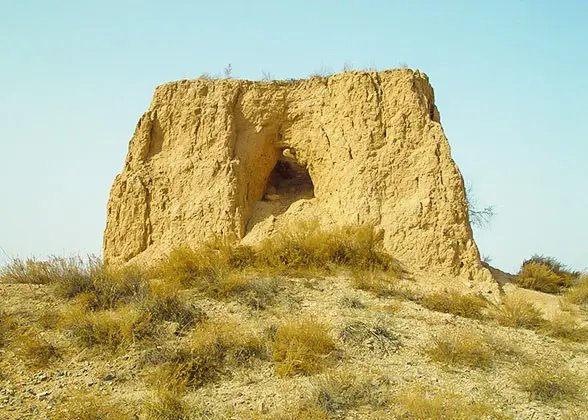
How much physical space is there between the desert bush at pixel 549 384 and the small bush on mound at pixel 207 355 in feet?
10.1

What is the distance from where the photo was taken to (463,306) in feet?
27.9

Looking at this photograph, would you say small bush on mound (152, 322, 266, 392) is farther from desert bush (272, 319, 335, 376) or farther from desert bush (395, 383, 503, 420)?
desert bush (395, 383, 503, 420)

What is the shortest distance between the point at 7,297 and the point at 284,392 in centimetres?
490

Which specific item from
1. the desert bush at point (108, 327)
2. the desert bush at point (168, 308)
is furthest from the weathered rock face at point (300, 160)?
the desert bush at point (108, 327)

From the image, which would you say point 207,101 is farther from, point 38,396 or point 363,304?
point 38,396

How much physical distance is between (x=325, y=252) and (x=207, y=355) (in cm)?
348

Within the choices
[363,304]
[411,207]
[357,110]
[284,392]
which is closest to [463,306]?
[363,304]

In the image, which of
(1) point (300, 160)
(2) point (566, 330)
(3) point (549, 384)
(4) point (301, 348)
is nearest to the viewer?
(3) point (549, 384)

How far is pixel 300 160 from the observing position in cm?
1188

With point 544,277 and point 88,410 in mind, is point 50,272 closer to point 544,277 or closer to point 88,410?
point 88,410

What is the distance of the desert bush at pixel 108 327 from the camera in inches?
281

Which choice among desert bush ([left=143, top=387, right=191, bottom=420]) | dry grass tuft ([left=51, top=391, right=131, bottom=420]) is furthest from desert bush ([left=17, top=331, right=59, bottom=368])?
desert bush ([left=143, top=387, right=191, bottom=420])

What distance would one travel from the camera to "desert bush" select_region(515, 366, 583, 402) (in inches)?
243

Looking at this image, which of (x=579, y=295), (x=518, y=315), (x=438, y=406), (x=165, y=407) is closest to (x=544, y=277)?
(x=579, y=295)
